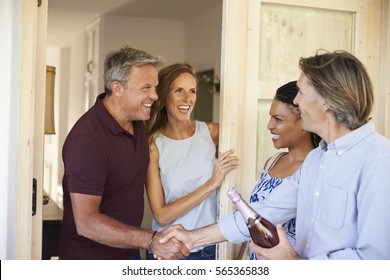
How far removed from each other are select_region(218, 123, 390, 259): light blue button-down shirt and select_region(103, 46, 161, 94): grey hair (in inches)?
36.2

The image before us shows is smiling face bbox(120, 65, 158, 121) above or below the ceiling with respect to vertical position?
below

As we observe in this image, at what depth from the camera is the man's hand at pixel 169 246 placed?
80.5 inches

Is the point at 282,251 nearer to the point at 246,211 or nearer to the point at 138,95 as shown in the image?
the point at 246,211

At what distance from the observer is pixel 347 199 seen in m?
1.49

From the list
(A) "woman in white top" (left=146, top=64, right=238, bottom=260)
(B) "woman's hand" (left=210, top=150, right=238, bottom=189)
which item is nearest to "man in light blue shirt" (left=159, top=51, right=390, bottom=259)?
(B) "woman's hand" (left=210, top=150, right=238, bottom=189)

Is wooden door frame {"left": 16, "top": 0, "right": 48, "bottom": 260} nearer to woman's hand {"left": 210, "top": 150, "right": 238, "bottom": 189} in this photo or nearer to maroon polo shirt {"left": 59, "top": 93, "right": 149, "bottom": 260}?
maroon polo shirt {"left": 59, "top": 93, "right": 149, "bottom": 260}

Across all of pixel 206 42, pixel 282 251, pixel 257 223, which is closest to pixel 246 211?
pixel 257 223

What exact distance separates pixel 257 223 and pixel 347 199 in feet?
1.03

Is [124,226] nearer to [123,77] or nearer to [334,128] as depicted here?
[123,77]

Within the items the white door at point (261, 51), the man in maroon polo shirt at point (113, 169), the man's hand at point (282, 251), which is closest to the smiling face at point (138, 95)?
the man in maroon polo shirt at point (113, 169)

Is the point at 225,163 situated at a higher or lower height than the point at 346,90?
lower

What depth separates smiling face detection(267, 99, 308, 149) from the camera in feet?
6.82

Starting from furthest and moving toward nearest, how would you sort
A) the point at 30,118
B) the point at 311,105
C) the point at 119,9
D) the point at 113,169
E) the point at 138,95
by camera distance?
1. the point at 119,9
2. the point at 138,95
3. the point at 113,169
4. the point at 30,118
5. the point at 311,105

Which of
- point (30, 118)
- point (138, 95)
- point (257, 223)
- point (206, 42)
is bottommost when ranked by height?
point (257, 223)
